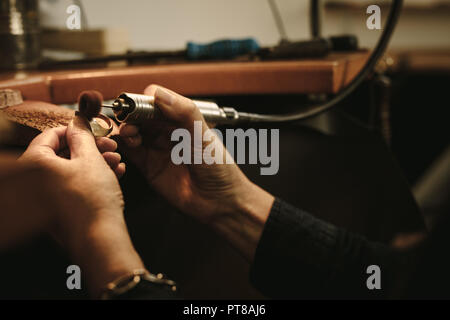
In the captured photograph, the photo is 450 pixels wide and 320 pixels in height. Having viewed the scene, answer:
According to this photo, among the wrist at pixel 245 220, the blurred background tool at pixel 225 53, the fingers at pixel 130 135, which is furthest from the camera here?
the blurred background tool at pixel 225 53

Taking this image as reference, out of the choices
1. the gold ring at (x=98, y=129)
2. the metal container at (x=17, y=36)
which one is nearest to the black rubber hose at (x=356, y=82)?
the gold ring at (x=98, y=129)

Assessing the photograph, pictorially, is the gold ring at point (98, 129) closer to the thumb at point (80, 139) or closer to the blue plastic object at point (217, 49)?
the thumb at point (80, 139)

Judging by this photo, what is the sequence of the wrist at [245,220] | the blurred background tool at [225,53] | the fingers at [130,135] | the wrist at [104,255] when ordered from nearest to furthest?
the wrist at [104,255]
the fingers at [130,135]
the wrist at [245,220]
the blurred background tool at [225,53]

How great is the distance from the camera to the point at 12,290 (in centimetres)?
40

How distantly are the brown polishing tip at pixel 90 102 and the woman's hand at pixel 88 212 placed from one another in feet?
0.11

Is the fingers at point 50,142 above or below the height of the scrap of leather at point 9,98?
below

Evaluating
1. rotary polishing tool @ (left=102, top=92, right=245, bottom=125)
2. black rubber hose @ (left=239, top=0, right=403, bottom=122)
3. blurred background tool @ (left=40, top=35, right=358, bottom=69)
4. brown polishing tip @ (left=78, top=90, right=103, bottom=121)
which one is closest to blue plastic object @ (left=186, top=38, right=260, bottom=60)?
blurred background tool @ (left=40, top=35, right=358, bottom=69)

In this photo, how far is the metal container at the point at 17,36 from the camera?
2.28 ft

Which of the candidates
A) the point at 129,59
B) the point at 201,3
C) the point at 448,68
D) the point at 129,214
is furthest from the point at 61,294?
the point at 448,68

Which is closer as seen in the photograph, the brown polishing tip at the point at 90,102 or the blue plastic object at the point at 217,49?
the brown polishing tip at the point at 90,102

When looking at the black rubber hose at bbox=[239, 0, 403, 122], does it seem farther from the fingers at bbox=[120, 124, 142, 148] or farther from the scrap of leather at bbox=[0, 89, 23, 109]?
the scrap of leather at bbox=[0, 89, 23, 109]

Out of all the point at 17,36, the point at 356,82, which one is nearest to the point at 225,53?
the point at 356,82

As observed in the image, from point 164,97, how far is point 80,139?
0.29 feet
